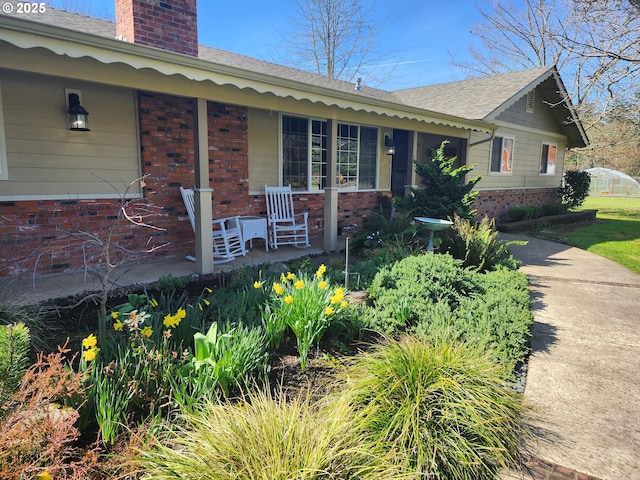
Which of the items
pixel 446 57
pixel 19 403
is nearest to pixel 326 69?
pixel 446 57

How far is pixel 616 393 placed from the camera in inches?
112

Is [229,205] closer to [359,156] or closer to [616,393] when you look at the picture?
[359,156]

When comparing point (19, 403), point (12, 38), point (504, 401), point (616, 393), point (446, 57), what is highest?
point (446, 57)

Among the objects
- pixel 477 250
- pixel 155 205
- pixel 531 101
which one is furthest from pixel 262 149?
pixel 531 101

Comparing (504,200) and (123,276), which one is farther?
(504,200)

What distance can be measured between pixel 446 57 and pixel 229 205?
918 inches

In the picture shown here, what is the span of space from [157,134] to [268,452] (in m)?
5.31

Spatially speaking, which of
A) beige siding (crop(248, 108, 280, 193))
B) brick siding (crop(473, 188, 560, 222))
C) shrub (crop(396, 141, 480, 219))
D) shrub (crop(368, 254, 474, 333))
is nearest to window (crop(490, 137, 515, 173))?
brick siding (crop(473, 188, 560, 222))

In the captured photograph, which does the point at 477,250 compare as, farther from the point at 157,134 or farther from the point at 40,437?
the point at 40,437

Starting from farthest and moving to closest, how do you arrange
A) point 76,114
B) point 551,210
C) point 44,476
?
point 551,210
point 76,114
point 44,476

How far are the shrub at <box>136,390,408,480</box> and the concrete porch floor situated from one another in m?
2.00

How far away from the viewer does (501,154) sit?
12.0m

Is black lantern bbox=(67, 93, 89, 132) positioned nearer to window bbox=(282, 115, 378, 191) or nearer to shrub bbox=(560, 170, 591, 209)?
window bbox=(282, 115, 378, 191)

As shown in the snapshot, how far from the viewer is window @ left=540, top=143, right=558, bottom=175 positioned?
14.4 m
